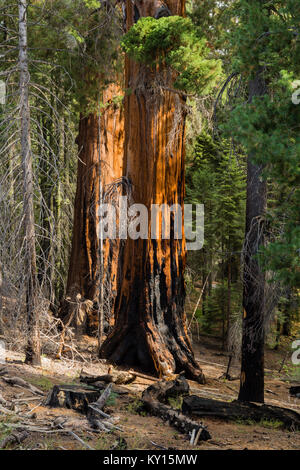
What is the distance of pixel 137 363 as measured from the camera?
26.8 ft

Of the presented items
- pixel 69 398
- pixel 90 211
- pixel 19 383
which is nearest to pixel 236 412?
pixel 69 398

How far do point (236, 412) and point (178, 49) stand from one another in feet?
17.7

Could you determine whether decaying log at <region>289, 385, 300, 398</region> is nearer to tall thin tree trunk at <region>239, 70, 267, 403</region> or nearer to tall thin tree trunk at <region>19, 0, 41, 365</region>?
tall thin tree trunk at <region>239, 70, 267, 403</region>

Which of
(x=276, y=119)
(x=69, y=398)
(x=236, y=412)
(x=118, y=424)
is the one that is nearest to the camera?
(x=276, y=119)

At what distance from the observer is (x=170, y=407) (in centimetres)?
553

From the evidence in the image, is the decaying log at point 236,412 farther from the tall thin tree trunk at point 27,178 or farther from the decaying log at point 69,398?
the tall thin tree trunk at point 27,178

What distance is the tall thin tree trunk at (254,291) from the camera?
7.06 m

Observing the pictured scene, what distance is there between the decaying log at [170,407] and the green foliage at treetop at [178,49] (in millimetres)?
4532

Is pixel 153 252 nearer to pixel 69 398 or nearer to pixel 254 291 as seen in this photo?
pixel 254 291

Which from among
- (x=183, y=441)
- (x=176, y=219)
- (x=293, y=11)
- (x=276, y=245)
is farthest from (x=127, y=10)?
(x=183, y=441)

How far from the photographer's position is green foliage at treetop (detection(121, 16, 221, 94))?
707cm

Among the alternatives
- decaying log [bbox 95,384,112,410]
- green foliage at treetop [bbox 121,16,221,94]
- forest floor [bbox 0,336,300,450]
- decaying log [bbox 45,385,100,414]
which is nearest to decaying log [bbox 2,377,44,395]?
forest floor [bbox 0,336,300,450]

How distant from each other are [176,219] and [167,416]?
12.8 ft

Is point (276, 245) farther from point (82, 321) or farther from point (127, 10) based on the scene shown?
point (82, 321)
